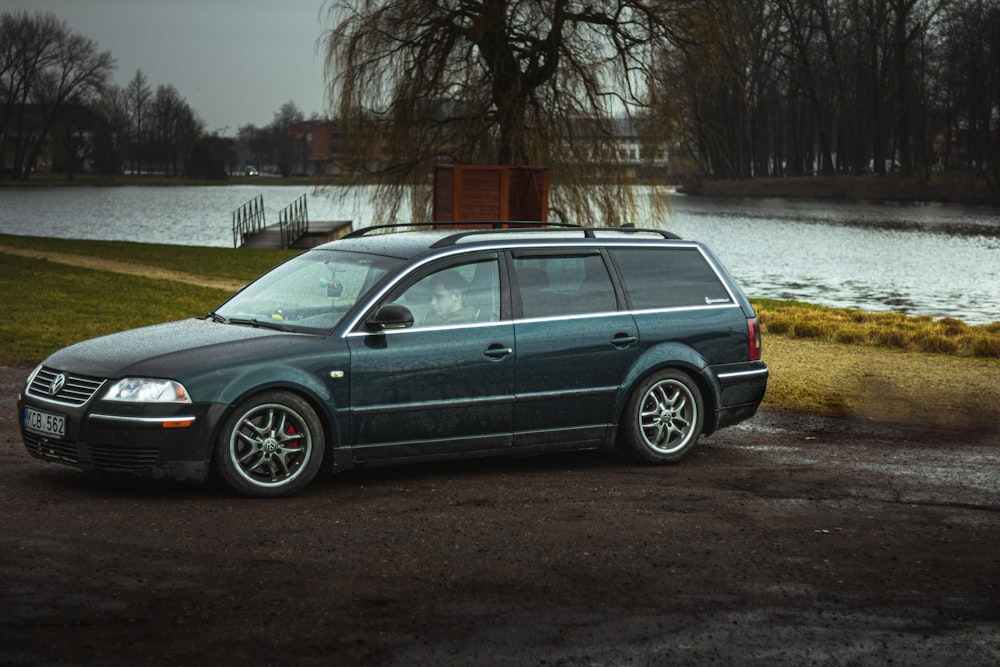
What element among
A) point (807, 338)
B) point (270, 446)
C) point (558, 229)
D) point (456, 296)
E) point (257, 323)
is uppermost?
point (558, 229)

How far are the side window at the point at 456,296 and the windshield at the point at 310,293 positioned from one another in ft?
0.81

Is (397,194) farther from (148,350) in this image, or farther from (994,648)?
(994,648)

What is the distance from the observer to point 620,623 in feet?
16.9

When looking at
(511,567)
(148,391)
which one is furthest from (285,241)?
(511,567)

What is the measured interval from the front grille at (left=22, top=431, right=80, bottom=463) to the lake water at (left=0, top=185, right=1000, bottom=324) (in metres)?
21.7

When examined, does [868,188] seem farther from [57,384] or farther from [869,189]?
[57,384]

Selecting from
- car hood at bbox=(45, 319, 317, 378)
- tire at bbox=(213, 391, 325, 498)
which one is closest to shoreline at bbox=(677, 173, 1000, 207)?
car hood at bbox=(45, 319, 317, 378)

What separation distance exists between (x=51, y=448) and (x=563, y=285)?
3.35 meters

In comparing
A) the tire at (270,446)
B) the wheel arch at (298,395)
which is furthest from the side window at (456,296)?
the tire at (270,446)

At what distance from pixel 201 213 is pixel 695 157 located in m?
57.9

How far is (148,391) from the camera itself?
6.99 m

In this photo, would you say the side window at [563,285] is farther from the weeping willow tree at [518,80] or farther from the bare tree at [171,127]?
the bare tree at [171,127]

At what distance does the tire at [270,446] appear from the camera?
7.13 meters

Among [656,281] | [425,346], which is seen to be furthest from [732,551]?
[656,281]
